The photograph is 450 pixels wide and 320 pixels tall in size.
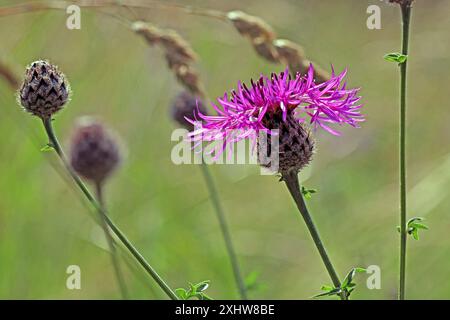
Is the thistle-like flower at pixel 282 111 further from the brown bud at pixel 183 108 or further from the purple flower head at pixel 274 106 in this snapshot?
the brown bud at pixel 183 108

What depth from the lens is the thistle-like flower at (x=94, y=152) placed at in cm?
243

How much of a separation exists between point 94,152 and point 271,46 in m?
0.80

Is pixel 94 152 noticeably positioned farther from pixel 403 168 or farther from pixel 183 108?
pixel 403 168

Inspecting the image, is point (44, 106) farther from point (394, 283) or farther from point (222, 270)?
point (394, 283)

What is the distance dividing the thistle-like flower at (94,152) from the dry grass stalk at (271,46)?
26.8 inches

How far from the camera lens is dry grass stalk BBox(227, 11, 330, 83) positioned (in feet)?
6.15

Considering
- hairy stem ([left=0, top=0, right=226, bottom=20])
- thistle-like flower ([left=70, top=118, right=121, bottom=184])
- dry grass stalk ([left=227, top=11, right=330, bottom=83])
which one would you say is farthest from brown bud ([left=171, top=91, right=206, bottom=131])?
dry grass stalk ([left=227, top=11, right=330, bottom=83])

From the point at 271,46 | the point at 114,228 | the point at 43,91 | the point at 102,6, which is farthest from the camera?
the point at 102,6

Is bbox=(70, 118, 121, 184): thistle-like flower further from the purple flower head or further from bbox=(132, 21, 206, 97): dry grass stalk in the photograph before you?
the purple flower head

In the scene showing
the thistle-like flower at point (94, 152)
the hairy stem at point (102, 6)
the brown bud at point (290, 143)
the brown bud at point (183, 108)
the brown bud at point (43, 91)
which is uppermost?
the hairy stem at point (102, 6)

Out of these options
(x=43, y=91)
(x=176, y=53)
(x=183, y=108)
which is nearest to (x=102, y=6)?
(x=176, y=53)

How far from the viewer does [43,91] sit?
1573 millimetres

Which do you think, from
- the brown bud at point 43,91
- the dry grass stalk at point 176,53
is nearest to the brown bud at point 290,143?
the brown bud at point 43,91

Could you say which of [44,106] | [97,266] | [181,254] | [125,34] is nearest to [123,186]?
[97,266]
